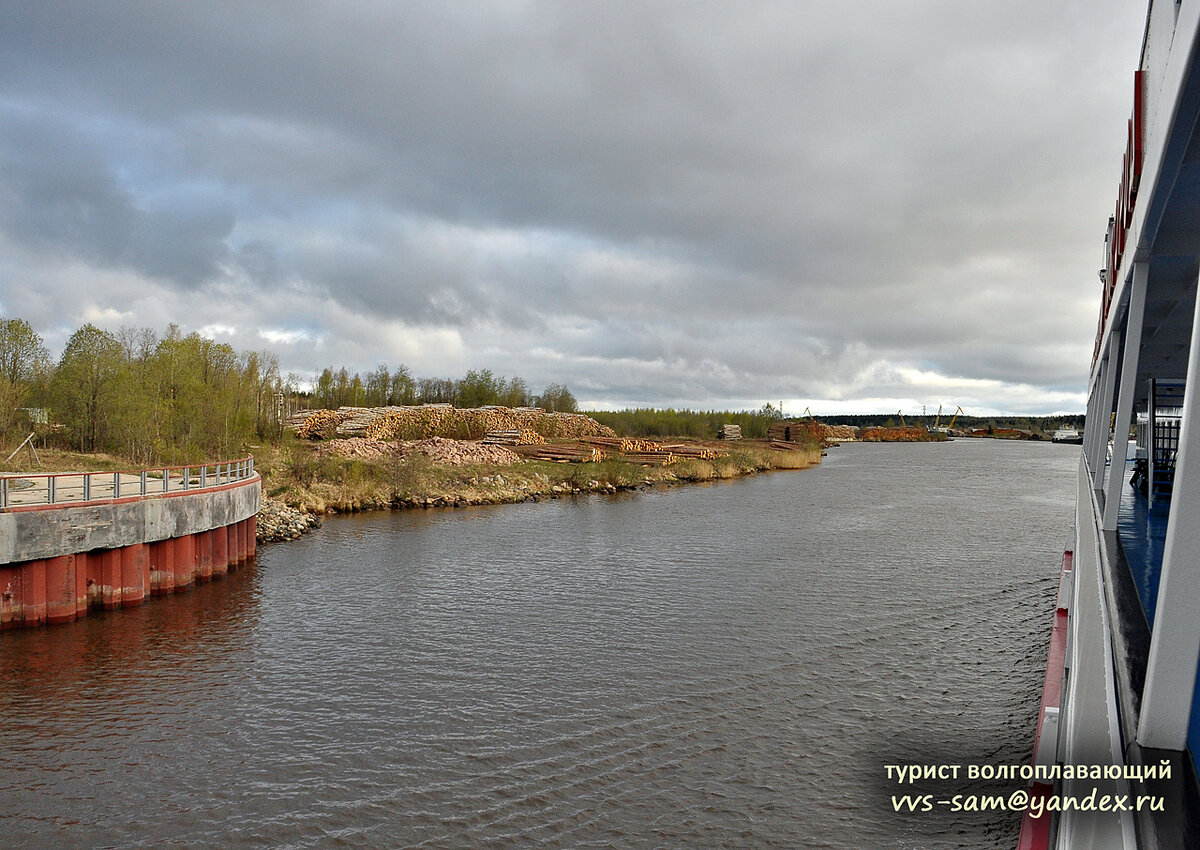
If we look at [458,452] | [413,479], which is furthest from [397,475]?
[458,452]

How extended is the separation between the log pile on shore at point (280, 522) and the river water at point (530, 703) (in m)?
3.43

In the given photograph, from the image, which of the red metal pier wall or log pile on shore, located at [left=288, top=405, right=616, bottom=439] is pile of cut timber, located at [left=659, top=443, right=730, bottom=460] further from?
the red metal pier wall

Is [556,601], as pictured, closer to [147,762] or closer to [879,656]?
[879,656]

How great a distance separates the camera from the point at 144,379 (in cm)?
3450

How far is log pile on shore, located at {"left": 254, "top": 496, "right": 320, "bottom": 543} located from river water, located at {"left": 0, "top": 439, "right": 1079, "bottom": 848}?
3433mm

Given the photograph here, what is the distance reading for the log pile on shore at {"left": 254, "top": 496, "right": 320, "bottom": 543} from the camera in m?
24.8

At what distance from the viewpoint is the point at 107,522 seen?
15.2 m

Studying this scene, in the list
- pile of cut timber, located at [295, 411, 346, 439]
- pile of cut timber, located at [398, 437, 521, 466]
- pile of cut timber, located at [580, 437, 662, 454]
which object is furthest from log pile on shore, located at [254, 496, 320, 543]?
pile of cut timber, located at [580, 437, 662, 454]

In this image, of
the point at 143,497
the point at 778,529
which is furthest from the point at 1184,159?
the point at 778,529

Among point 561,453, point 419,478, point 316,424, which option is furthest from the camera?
point 316,424

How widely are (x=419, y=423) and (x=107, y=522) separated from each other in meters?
41.1

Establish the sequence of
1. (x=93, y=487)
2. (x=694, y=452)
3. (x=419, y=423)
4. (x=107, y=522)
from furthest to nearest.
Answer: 1. (x=694, y=452)
2. (x=419, y=423)
3. (x=93, y=487)
4. (x=107, y=522)

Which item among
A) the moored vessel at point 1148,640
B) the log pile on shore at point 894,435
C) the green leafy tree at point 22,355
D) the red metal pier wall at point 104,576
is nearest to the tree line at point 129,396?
the green leafy tree at point 22,355

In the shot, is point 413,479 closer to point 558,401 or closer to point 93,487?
point 93,487
